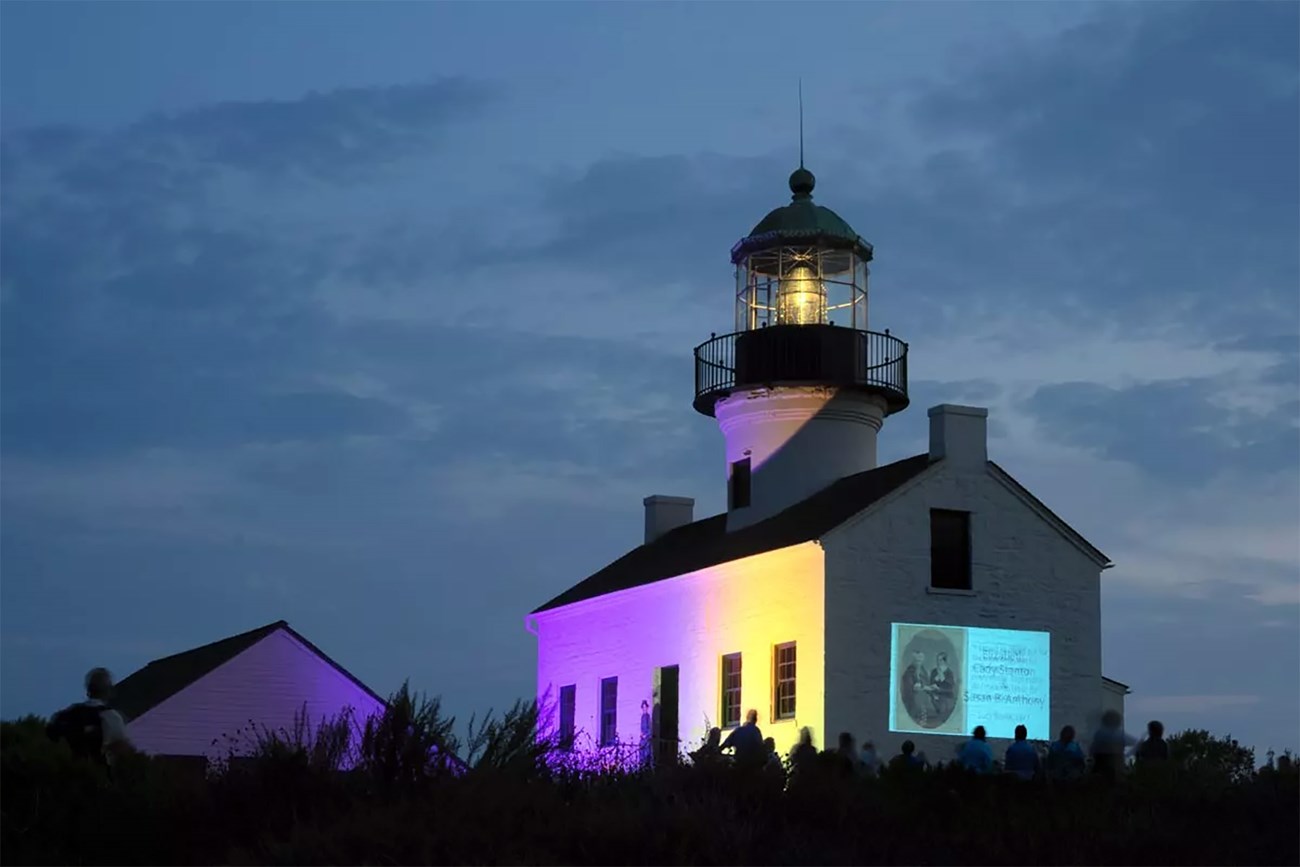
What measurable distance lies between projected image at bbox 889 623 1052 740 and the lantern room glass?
6.94 metres

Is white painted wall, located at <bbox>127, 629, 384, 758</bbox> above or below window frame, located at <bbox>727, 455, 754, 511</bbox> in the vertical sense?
below

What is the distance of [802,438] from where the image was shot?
35.8 meters

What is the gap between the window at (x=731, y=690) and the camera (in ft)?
108

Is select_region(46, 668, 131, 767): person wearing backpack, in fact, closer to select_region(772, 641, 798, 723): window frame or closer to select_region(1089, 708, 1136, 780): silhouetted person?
select_region(1089, 708, 1136, 780): silhouetted person

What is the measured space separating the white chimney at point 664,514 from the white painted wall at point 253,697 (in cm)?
1260

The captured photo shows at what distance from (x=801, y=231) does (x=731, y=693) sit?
27.4 feet

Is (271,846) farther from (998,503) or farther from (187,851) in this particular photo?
(998,503)

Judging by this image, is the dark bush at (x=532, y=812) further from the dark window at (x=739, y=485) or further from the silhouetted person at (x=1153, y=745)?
the dark window at (x=739, y=485)

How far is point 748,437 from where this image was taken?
36.5 m

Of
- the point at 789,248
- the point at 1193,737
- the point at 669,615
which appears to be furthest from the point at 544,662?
the point at 1193,737

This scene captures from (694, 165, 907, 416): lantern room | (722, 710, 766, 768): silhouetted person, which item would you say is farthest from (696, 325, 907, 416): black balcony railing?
(722, 710, 766, 768): silhouetted person

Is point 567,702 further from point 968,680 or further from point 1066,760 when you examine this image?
point 1066,760

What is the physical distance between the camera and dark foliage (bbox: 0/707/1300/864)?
1548cm

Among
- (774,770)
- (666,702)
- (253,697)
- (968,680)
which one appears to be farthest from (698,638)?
(774,770)
